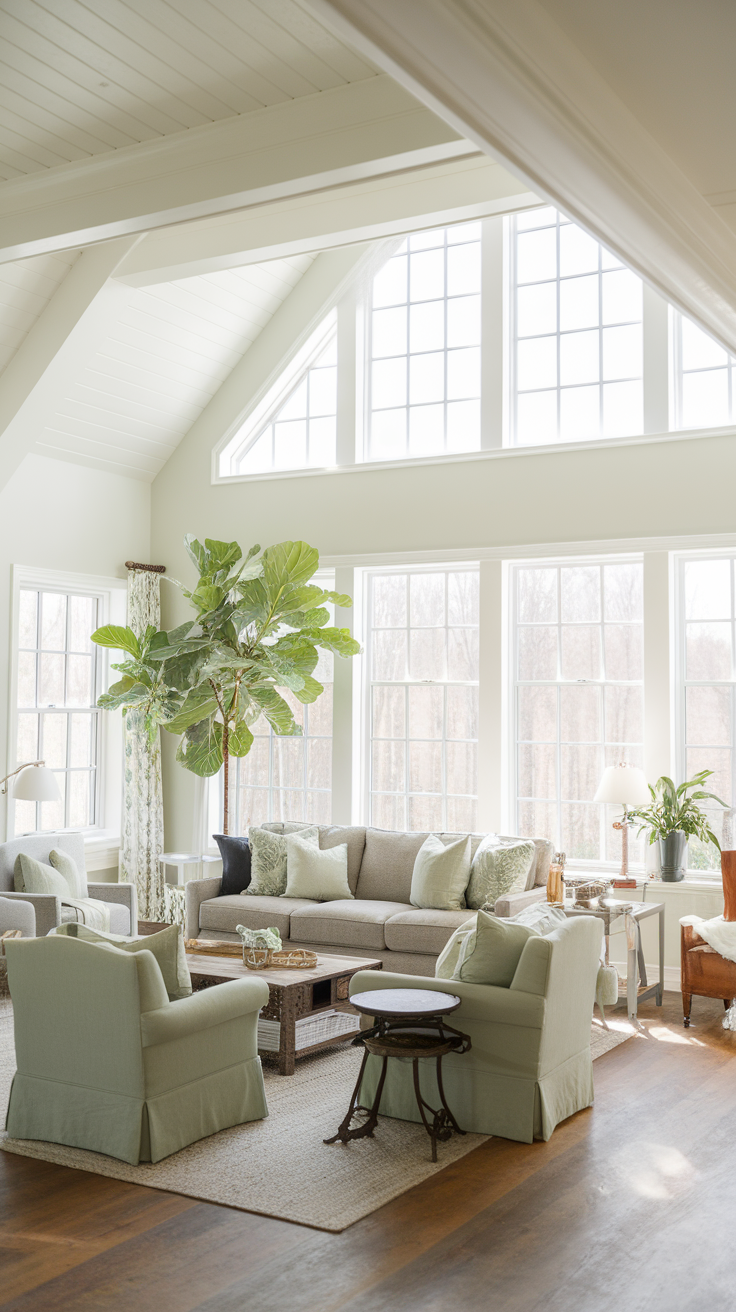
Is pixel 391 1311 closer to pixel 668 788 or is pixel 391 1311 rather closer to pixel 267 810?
pixel 668 788

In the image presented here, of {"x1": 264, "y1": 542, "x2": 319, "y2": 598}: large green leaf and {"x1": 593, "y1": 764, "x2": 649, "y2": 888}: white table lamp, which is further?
{"x1": 264, "y1": 542, "x2": 319, "y2": 598}: large green leaf

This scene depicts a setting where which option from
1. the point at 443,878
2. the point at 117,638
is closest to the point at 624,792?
the point at 443,878

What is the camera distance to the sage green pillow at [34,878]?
699 cm

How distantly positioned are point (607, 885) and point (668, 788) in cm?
74

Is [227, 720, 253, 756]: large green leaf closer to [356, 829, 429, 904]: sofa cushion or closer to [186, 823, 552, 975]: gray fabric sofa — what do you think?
[186, 823, 552, 975]: gray fabric sofa

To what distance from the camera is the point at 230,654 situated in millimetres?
7758

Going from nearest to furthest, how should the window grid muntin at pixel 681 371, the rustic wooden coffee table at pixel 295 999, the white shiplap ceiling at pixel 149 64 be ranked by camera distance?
the white shiplap ceiling at pixel 149 64
the rustic wooden coffee table at pixel 295 999
the window grid muntin at pixel 681 371

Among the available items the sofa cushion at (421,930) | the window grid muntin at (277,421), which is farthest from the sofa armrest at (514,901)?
the window grid muntin at (277,421)

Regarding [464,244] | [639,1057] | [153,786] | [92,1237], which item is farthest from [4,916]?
[464,244]

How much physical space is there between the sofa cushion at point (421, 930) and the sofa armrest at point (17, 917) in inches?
81.6

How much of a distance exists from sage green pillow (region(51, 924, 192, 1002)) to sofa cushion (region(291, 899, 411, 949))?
8.11 ft

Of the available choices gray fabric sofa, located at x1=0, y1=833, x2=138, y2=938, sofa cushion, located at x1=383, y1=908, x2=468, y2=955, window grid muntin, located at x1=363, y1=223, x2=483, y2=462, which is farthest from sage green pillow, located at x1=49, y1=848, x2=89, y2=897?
window grid muntin, located at x1=363, y1=223, x2=483, y2=462

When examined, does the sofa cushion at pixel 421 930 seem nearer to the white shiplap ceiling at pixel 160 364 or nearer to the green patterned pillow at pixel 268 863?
the green patterned pillow at pixel 268 863

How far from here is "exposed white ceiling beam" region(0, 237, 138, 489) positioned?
703cm
